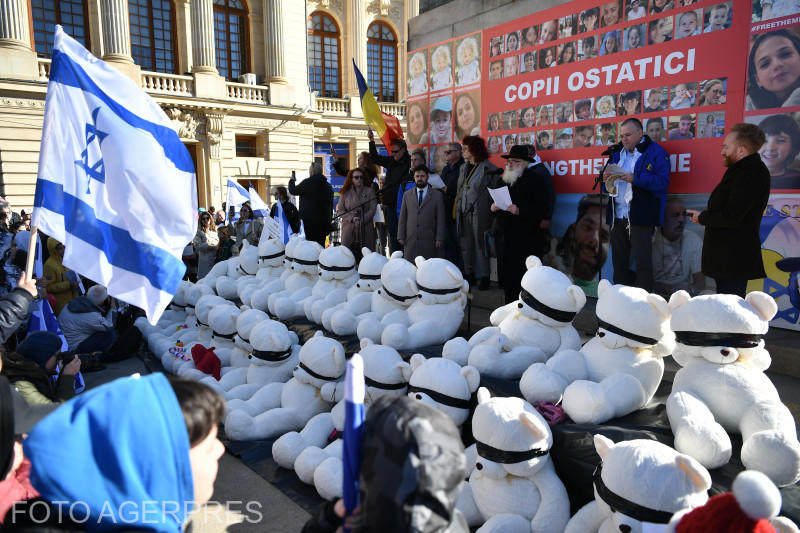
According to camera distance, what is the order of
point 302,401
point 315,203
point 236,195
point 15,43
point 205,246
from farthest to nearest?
point 15,43 < point 236,195 < point 205,246 < point 315,203 < point 302,401

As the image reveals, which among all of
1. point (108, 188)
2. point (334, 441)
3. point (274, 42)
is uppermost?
point (274, 42)

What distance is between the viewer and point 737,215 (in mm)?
3508

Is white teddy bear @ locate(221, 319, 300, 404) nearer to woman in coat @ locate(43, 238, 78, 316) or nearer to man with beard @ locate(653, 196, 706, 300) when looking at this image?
woman in coat @ locate(43, 238, 78, 316)

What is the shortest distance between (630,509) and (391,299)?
297 centimetres

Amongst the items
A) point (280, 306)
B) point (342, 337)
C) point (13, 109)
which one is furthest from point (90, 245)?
point (13, 109)

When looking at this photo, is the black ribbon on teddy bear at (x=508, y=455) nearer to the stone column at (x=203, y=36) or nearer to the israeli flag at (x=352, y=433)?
the israeli flag at (x=352, y=433)

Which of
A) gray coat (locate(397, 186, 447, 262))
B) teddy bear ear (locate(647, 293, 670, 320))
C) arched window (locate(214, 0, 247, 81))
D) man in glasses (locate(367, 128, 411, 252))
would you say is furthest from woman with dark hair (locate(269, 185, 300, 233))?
arched window (locate(214, 0, 247, 81))

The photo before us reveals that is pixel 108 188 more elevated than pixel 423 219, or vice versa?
pixel 108 188

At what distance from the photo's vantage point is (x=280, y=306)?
548 centimetres

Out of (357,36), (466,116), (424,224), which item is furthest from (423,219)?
(357,36)

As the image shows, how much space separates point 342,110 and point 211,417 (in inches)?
1007

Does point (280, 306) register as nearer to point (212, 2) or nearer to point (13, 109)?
point (13, 109)

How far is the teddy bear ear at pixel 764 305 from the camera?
2.35m

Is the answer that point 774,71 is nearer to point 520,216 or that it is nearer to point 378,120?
point 520,216
